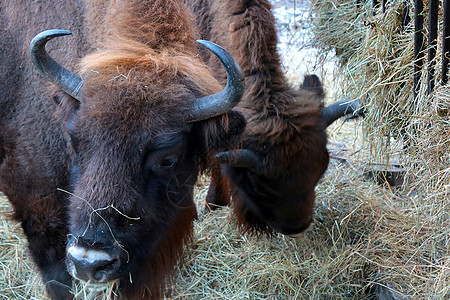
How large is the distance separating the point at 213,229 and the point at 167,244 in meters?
1.98

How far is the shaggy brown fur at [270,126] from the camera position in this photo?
4.38 meters

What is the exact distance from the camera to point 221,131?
3.40 m

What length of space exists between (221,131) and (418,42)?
1932mm

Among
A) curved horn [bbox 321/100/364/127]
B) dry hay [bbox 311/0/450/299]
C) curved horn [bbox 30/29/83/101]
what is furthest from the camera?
curved horn [bbox 321/100/364/127]

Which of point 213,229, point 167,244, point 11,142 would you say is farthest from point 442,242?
point 11,142

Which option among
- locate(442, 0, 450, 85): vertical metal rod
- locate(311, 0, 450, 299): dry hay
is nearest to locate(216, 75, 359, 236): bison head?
locate(311, 0, 450, 299): dry hay

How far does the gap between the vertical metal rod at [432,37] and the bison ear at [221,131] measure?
1565 millimetres

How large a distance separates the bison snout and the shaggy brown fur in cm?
178

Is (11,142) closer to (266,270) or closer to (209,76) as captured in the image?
(209,76)

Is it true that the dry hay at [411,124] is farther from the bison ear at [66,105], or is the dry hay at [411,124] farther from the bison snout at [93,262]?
the bison ear at [66,105]

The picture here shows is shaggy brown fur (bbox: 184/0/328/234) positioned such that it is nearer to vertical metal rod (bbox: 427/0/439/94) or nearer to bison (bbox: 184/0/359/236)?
bison (bbox: 184/0/359/236)

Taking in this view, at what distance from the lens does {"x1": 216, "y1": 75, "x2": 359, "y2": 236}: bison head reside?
4.36 meters

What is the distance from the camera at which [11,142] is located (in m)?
4.23

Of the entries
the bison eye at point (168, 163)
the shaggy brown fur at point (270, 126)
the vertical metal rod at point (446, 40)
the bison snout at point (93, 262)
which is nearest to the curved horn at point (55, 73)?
the bison eye at point (168, 163)
